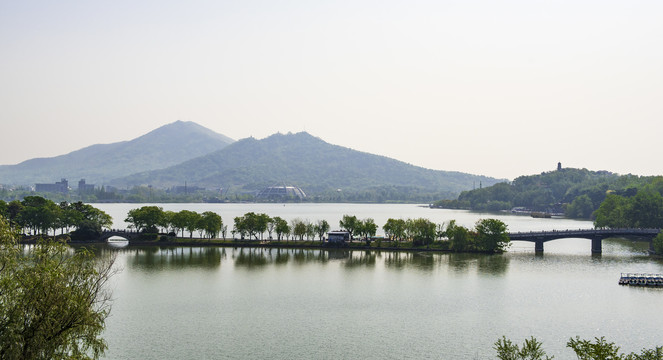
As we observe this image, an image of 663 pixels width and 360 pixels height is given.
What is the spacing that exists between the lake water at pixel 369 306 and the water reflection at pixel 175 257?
1.24 ft

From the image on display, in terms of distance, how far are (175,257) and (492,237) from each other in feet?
144

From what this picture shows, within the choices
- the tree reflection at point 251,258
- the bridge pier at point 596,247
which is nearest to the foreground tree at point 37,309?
the tree reflection at point 251,258

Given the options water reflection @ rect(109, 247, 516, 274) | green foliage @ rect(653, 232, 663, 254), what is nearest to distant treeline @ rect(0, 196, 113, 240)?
water reflection @ rect(109, 247, 516, 274)

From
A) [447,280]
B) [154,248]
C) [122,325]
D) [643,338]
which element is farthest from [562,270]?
[154,248]

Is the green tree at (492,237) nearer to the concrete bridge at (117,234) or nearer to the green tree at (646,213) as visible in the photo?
the green tree at (646,213)

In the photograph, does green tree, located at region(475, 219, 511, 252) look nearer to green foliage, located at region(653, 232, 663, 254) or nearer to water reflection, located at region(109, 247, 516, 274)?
water reflection, located at region(109, 247, 516, 274)

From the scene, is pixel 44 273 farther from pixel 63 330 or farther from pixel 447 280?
pixel 447 280

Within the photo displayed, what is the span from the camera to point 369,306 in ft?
169

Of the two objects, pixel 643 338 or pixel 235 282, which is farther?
pixel 235 282

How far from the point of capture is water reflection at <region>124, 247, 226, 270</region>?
245 feet

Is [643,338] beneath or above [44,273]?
beneath

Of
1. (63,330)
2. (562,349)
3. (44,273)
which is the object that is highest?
(44,273)

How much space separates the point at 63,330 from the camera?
84.1 feet

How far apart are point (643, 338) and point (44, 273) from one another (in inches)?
1478
